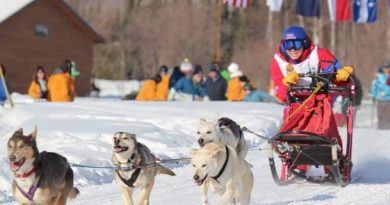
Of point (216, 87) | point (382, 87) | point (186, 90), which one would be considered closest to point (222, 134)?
point (216, 87)

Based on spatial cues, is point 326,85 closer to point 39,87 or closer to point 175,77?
point 39,87

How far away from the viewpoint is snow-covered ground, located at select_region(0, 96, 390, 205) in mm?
7000

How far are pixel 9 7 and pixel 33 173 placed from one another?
80.0 ft

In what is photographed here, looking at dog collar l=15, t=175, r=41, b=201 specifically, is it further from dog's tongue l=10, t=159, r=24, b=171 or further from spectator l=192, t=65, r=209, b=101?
spectator l=192, t=65, r=209, b=101

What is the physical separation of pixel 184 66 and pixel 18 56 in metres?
11.3

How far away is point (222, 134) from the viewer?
7.04 metres

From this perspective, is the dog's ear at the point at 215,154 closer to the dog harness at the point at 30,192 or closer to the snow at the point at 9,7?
the dog harness at the point at 30,192

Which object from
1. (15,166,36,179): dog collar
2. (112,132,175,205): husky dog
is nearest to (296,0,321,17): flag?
(112,132,175,205): husky dog

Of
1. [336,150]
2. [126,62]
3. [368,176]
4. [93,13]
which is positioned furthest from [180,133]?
[93,13]

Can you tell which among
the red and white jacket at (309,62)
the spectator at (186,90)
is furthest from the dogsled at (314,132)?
the spectator at (186,90)

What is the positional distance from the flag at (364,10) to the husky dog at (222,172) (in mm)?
19643

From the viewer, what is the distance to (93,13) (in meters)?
53.3

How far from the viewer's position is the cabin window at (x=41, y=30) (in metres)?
29.9

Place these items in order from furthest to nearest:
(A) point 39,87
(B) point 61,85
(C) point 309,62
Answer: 1. (A) point 39,87
2. (B) point 61,85
3. (C) point 309,62
